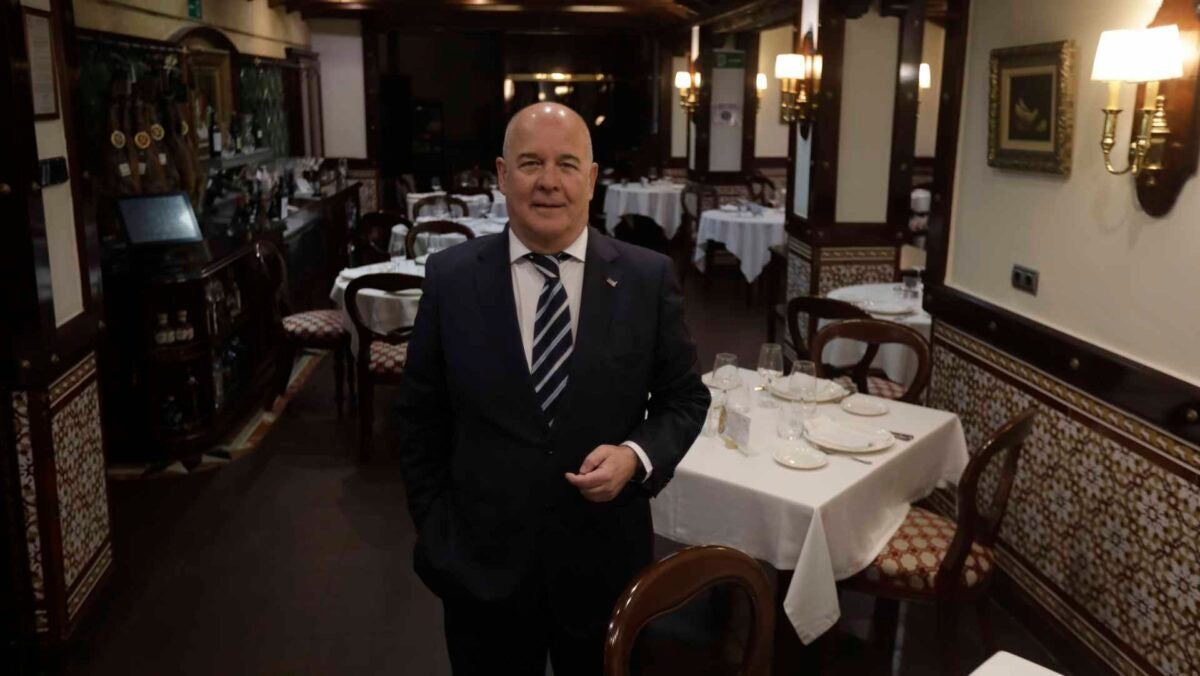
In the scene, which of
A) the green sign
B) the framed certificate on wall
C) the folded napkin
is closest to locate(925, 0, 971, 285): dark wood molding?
the folded napkin

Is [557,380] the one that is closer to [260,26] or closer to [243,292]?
[243,292]

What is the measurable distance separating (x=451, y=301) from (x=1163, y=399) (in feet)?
6.62

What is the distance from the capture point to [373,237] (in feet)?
25.4

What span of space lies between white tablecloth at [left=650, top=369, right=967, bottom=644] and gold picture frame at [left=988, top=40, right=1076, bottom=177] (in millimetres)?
1071

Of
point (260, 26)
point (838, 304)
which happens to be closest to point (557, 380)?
point (838, 304)

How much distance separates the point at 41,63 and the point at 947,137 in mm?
3260

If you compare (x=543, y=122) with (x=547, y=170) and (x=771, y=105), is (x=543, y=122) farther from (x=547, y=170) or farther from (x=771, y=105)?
(x=771, y=105)

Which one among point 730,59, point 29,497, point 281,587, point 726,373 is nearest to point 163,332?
point 281,587

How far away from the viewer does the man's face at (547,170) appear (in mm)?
1794

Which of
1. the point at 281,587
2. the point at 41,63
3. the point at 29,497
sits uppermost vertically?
the point at 41,63

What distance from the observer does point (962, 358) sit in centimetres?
393

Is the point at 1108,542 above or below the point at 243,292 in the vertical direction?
below

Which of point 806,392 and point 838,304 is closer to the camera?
point 806,392

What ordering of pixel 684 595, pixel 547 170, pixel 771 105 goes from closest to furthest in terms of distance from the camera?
pixel 684 595, pixel 547 170, pixel 771 105
